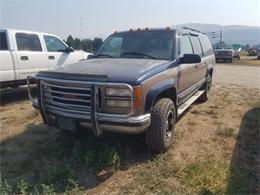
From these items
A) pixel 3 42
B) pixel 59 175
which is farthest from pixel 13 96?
pixel 59 175

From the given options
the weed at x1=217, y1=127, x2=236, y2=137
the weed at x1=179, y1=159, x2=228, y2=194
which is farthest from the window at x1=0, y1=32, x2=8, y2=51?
the weed at x1=179, y1=159, x2=228, y2=194

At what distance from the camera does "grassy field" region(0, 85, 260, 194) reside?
3.50m

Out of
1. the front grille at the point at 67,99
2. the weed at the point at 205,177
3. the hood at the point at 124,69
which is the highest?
the hood at the point at 124,69

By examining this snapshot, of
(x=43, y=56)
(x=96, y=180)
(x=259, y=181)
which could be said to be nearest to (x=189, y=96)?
(x=259, y=181)

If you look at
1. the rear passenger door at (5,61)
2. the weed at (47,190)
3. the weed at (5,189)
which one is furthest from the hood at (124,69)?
the rear passenger door at (5,61)

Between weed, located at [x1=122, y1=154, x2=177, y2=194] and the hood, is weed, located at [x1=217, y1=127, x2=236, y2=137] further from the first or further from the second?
the hood

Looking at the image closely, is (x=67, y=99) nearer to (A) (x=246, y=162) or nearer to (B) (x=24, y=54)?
(A) (x=246, y=162)

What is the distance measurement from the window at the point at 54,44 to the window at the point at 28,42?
34 cm

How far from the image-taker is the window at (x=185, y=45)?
17.3 ft

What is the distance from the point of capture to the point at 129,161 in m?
4.14

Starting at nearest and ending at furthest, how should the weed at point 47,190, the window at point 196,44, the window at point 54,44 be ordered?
the weed at point 47,190, the window at point 196,44, the window at point 54,44

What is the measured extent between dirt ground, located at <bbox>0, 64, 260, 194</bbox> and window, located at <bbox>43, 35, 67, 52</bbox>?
10.7 feet

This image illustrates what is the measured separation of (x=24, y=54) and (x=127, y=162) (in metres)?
5.01

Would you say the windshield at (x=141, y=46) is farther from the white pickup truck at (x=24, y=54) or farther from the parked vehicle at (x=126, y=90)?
the white pickup truck at (x=24, y=54)
